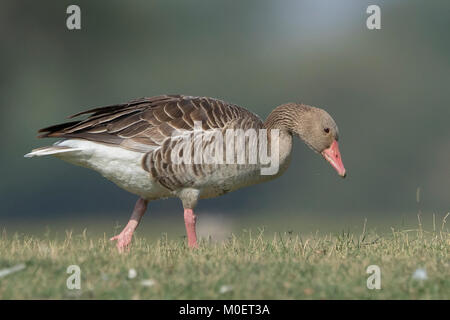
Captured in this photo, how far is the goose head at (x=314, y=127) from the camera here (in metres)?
10.2

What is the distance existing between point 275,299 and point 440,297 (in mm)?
1506

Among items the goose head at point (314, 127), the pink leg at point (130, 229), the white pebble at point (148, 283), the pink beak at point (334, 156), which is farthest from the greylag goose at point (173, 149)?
Answer: the white pebble at point (148, 283)

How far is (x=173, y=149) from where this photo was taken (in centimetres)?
933

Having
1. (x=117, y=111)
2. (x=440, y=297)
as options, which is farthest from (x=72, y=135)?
(x=440, y=297)

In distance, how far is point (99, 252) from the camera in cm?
802

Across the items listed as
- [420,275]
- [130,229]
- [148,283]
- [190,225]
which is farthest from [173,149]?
[420,275]

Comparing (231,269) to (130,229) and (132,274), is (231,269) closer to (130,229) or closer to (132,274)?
(132,274)

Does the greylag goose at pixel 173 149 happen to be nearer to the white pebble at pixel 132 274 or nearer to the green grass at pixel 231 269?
the green grass at pixel 231 269

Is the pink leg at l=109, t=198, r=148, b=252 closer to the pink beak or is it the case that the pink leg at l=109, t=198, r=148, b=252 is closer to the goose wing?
the goose wing

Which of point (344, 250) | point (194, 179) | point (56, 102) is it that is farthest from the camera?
point (56, 102)

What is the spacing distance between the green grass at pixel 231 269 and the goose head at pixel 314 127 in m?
1.60

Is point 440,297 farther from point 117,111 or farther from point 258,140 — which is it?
point 117,111

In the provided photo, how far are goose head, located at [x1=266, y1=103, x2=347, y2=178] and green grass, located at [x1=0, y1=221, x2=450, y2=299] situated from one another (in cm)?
160

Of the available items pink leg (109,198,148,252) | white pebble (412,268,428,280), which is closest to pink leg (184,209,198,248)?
pink leg (109,198,148,252)
